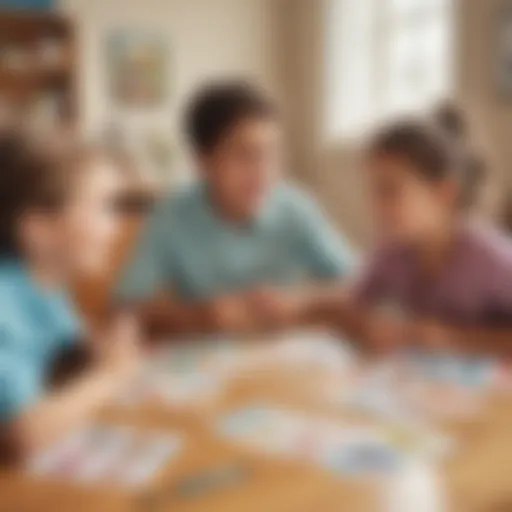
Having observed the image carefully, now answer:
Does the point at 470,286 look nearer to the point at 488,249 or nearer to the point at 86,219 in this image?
the point at 488,249

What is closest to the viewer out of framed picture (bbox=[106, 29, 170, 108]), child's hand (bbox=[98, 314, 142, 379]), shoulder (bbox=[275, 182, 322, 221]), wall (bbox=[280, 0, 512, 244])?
child's hand (bbox=[98, 314, 142, 379])

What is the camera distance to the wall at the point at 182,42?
158 inches

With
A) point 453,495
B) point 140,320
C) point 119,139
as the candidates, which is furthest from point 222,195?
point 119,139

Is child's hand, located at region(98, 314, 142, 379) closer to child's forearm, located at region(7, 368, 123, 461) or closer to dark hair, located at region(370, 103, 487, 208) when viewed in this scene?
child's forearm, located at region(7, 368, 123, 461)

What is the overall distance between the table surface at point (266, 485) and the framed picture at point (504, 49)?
2.32 metres

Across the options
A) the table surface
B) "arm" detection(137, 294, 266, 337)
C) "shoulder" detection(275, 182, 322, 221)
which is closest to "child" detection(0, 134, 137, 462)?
the table surface

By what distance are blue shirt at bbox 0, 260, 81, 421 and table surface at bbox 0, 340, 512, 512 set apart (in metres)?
0.11

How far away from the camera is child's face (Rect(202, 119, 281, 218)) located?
6.12 ft

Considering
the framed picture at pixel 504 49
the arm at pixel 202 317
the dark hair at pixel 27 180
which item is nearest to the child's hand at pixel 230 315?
the arm at pixel 202 317

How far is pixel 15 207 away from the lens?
119 centimetres

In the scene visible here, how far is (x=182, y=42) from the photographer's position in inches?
165

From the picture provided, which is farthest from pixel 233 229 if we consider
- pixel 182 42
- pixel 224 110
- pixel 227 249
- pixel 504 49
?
pixel 182 42

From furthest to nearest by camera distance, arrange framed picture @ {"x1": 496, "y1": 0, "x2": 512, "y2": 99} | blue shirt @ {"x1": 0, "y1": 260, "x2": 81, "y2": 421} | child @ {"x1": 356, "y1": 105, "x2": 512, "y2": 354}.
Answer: framed picture @ {"x1": 496, "y1": 0, "x2": 512, "y2": 99}, child @ {"x1": 356, "y1": 105, "x2": 512, "y2": 354}, blue shirt @ {"x1": 0, "y1": 260, "x2": 81, "y2": 421}

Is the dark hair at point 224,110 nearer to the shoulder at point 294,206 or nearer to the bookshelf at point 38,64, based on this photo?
the shoulder at point 294,206
